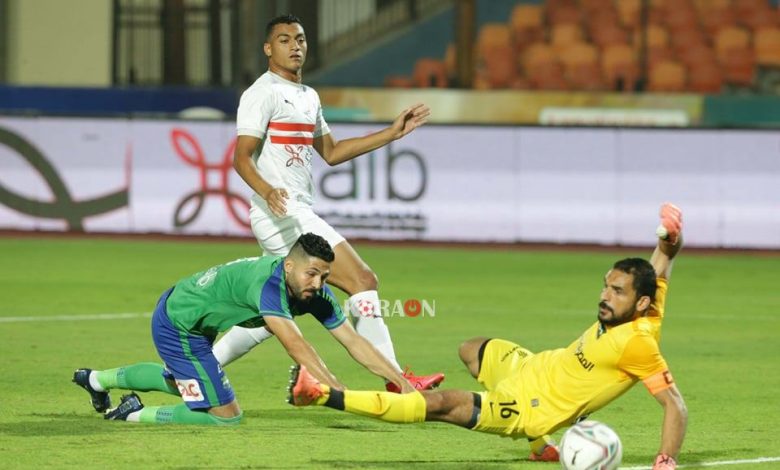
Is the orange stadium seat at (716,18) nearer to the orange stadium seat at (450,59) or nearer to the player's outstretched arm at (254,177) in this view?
the orange stadium seat at (450,59)

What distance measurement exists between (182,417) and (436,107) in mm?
13436

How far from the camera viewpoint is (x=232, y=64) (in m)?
22.4

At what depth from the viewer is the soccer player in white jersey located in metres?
9.04

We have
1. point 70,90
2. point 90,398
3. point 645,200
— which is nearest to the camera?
point 90,398

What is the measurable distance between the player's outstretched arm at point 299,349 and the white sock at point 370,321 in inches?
55.7

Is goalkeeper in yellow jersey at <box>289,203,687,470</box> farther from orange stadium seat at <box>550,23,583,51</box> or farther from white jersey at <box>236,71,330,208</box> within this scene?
orange stadium seat at <box>550,23,583,51</box>

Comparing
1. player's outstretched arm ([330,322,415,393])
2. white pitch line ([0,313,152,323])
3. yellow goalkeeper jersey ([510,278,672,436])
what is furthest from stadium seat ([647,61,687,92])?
yellow goalkeeper jersey ([510,278,672,436])

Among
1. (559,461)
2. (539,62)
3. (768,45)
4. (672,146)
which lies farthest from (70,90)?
(559,461)

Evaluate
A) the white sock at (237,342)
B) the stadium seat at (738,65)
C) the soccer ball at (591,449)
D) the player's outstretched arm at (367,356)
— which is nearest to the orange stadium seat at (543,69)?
the stadium seat at (738,65)

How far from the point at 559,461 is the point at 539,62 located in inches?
654

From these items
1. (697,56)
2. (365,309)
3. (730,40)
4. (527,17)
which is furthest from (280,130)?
(527,17)

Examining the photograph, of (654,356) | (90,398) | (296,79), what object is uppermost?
(296,79)

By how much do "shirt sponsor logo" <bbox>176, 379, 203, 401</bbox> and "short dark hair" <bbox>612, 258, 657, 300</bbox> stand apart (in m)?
2.38

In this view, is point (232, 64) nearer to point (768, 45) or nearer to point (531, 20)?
point (531, 20)
